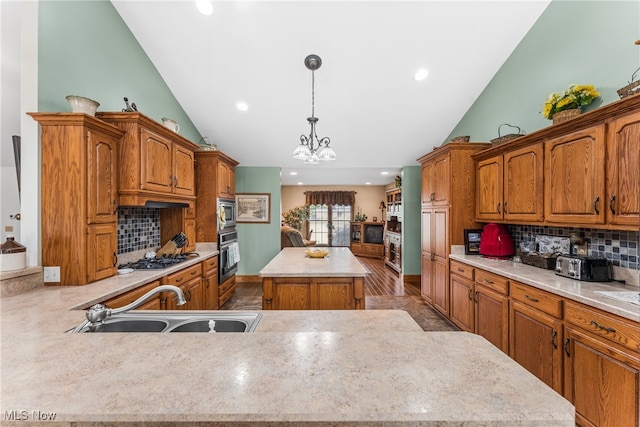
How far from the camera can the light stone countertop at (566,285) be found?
1515mm

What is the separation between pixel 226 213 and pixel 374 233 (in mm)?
5302

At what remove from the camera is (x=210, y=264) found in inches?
143

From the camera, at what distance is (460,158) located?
336 centimetres

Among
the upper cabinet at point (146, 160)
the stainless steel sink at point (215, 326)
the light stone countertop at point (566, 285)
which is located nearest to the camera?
the stainless steel sink at point (215, 326)

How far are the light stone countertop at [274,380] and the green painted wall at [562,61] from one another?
269 centimetres

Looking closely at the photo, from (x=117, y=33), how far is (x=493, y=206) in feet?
14.6

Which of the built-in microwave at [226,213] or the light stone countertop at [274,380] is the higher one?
the built-in microwave at [226,213]

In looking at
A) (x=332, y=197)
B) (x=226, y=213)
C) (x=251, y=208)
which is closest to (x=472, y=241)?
(x=226, y=213)

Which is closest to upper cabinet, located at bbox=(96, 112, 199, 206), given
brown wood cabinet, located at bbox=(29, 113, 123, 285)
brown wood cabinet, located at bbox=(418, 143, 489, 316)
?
brown wood cabinet, located at bbox=(29, 113, 123, 285)

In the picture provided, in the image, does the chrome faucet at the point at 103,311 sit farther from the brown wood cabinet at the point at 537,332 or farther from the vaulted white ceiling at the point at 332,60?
the vaulted white ceiling at the point at 332,60

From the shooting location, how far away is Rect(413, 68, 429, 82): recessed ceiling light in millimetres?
3420

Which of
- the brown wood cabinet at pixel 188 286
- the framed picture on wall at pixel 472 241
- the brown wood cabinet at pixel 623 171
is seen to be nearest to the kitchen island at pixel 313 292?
the brown wood cabinet at pixel 188 286

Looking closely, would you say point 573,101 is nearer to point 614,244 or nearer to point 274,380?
point 614,244

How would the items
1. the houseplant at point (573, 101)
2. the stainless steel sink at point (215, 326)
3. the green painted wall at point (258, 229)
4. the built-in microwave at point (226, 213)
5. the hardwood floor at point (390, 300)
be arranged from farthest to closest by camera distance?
the green painted wall at point (258, 229) → the built-in microwave at point (226, 213) → the hardwood floor at point (390, 300) → the houseplant at point (573, 101) → the stainless steel sink at point (215, 326)
